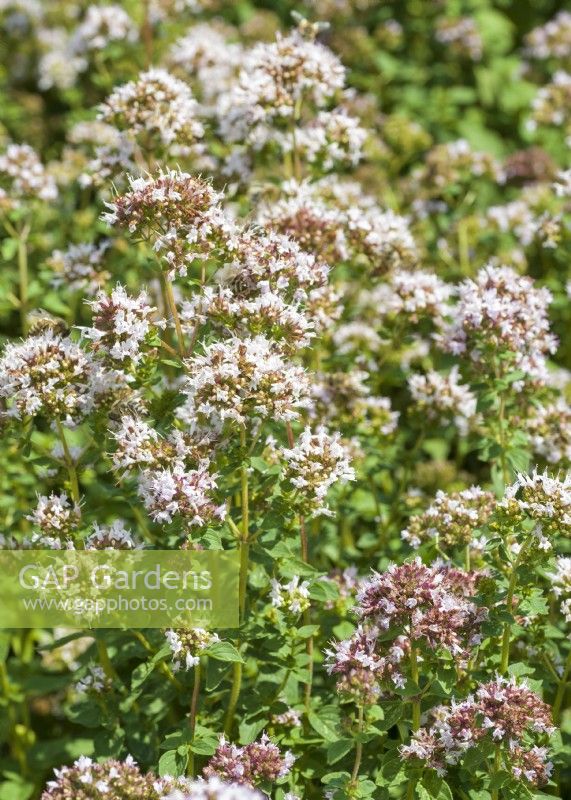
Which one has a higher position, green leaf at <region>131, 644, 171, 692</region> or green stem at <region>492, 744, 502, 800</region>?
green leaf at <region>131, 644, 171, 692</region>

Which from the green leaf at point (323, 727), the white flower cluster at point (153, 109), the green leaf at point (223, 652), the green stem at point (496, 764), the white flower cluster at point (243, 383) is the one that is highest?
the white flower cluster at point (153, 109)

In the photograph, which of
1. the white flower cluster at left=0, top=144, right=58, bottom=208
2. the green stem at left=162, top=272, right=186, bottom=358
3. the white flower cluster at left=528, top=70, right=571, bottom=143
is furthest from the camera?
the white flower cluster at left=528, top=70, right=571, bottom=143

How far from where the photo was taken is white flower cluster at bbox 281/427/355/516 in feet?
11.8

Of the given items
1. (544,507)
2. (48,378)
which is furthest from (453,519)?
Result: (48,378)

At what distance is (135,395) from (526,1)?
774 centimetres

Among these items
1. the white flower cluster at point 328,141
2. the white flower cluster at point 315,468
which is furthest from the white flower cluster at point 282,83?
the white flower cluster at point 315,468

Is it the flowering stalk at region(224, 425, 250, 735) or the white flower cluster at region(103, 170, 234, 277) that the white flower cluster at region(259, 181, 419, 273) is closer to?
the white flower cluster at region(103, 170, 234, 277)

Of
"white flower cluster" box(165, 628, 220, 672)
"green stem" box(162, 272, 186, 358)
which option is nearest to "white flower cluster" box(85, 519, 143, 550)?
"white flower cluster" box(165, 628, 220, 672)

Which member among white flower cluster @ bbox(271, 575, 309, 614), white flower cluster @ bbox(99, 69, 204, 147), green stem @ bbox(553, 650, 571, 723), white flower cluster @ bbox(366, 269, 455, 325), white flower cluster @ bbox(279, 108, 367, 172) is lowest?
green stem @ bbox(553, 650, 571, 723)

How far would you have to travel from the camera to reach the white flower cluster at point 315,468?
3.59 m

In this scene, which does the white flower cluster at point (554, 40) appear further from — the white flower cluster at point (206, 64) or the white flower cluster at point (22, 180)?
the white flower cluster at point (22, 180)

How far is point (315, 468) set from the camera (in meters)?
3.58

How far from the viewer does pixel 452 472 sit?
580cm

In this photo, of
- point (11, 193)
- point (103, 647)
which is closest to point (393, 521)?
point (103, 647)
